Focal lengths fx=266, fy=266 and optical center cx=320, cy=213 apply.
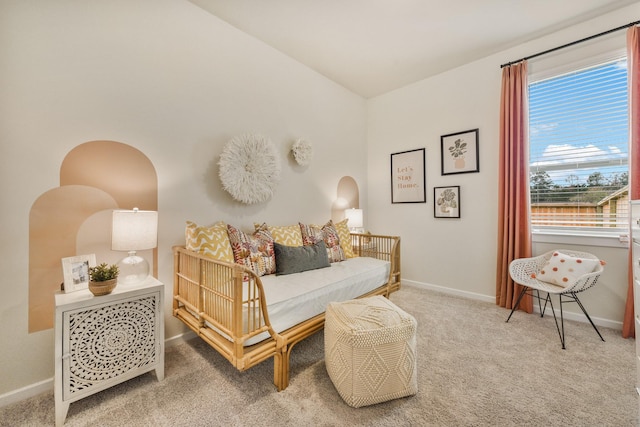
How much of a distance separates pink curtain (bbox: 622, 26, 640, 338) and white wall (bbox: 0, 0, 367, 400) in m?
2.78

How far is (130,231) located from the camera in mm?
1578

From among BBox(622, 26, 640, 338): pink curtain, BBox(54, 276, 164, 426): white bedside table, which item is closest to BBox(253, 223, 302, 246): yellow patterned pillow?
BBox(54, 276, 164, 426): white bedside table

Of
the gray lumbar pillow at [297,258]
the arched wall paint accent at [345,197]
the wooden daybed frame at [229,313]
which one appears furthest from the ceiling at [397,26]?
the wooden daybed frame at [229,313]

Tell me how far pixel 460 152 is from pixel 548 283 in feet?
5.30

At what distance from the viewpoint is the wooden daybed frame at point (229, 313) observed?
1385 millimetres

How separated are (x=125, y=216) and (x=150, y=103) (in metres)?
0.95

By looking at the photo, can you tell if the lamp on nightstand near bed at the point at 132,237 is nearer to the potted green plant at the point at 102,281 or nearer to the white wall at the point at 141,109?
the potted green plant at the point at 102,281

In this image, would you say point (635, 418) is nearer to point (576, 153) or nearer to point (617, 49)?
point (576, 153)

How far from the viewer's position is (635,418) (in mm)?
1311

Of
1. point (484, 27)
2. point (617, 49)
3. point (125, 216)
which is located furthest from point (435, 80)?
point (125, 216)

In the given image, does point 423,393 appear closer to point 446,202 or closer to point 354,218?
point 354,218

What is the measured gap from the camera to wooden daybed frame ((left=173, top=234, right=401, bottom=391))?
1385mm

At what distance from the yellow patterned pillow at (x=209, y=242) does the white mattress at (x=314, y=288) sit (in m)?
0.37

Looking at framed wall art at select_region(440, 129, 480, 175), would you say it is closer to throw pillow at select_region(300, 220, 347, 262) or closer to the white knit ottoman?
throw pillow at select_region(300, 220, 347, 262)
